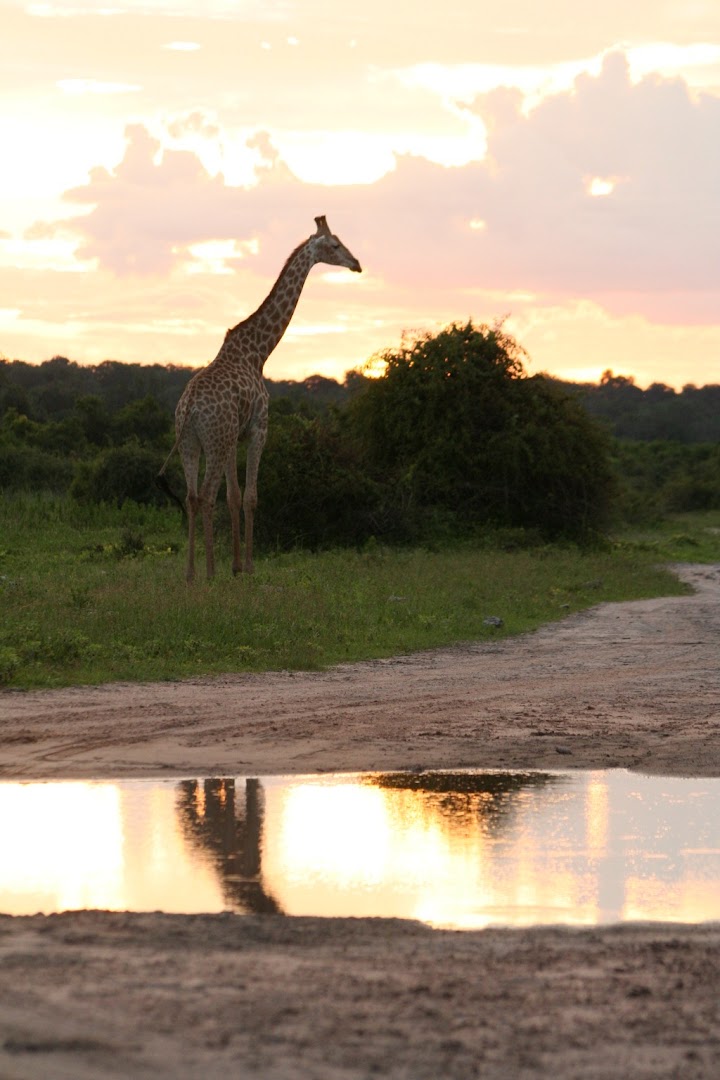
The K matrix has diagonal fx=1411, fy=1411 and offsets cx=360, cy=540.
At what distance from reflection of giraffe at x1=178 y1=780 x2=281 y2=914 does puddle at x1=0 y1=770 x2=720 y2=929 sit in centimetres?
1

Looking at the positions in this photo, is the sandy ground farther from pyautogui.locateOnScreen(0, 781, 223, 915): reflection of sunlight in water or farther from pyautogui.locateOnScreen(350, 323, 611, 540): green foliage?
pyautogui.locateOnScreen(350, 323, 611, 540): green foliage

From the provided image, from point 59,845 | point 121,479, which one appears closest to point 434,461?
point 121,479

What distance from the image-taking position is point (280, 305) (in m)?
17.7

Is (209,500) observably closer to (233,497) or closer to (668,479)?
(233,497)

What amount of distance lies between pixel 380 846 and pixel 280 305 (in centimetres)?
1248

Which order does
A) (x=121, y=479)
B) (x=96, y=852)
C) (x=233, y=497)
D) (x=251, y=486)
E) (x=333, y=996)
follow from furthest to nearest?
(x=121, y=479) → (x=251, y=486) → (x=233, y=497) → (x=96, y=852) → (x=333, y=996)

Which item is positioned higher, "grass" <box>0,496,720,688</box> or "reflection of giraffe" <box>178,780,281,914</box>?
"grass" <box>0,496,720,688</box>

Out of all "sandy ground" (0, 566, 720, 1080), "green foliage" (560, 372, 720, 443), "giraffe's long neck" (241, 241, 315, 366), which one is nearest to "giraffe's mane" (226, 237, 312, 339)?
"giraffe's long neck" (241, 241, 315, 366)

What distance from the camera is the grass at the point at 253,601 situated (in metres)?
10.9

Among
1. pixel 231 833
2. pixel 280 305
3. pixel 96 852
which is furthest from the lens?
pixel 280 305

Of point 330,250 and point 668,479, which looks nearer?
point 330,250

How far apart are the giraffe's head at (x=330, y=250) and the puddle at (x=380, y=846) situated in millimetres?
11651

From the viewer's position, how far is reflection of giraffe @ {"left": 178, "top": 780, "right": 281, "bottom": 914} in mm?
5211

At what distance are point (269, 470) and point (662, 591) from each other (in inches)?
269
